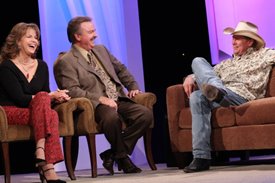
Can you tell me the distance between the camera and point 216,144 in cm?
374

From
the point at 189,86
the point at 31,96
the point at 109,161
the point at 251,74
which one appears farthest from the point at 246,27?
the point at 31,96

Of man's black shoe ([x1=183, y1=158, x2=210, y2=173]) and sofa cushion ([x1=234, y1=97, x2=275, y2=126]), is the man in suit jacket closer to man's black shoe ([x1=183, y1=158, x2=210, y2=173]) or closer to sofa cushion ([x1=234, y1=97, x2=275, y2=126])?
man's black shoe ([x1=183, y1=158, x2=210, y2=173])

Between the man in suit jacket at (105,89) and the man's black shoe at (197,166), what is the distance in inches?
21.1

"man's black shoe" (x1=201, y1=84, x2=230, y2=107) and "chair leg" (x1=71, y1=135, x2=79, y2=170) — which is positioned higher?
"man's black shoe" (x1=201, y1=84, x2=230, y2=107)

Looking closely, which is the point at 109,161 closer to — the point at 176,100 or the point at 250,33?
the point at 176,100

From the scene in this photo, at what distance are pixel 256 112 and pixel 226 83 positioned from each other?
575 millimetres

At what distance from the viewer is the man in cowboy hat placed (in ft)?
11.8

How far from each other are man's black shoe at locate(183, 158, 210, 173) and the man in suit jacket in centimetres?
54

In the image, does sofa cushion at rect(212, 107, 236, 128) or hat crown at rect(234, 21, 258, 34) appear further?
hat crown at rect(234, 21, 258, 34)

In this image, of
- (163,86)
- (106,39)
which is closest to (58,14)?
(106,39)

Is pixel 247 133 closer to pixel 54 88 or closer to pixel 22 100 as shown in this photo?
pixel 22 100

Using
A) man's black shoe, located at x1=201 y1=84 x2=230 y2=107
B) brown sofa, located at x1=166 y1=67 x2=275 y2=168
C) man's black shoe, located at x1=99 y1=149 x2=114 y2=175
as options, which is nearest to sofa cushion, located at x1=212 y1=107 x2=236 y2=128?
brown sofa, located at x1=166 y1=67 x2=275 y2=168

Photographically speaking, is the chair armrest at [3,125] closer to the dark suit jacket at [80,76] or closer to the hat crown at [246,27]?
the dark suit jacket at [80,76]

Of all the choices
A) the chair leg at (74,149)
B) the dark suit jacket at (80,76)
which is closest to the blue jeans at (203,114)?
the dark suit jacket at (80,76)
